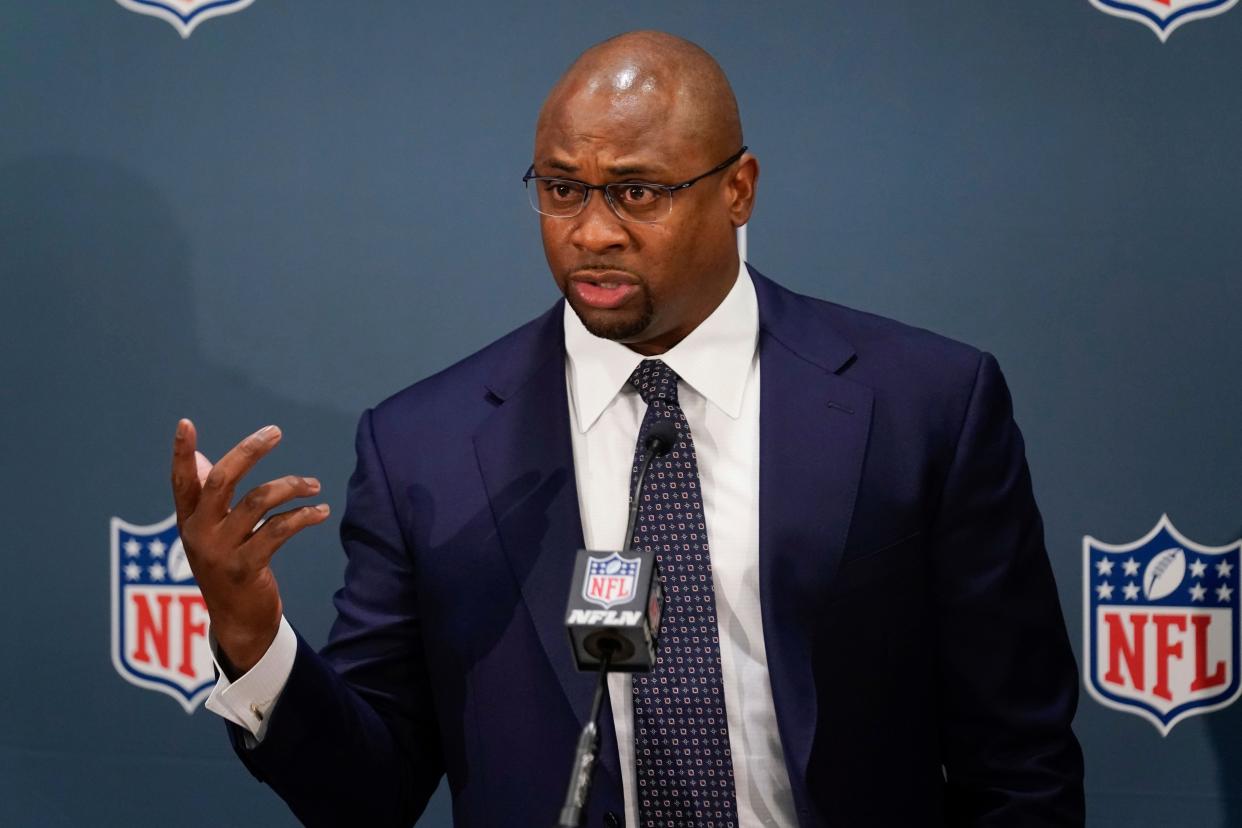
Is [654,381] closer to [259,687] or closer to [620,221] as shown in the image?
[620,221]

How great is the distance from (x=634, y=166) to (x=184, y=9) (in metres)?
1.22

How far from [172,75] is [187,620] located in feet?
3.15

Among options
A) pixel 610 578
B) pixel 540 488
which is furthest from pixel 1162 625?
pixel 610 578

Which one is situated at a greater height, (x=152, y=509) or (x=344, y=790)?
(x=152, y=509)

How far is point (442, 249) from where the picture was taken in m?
2.57

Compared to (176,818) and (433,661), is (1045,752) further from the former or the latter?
(176,818)

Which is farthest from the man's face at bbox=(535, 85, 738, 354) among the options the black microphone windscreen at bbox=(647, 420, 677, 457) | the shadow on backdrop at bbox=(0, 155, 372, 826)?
the shadow on backdrop at bbox=(0, 155, 372, 826)

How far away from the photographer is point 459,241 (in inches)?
101

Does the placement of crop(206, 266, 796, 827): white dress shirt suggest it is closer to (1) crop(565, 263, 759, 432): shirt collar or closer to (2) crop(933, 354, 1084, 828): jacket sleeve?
(1) crop(565, 263, 759, 432): shirt collar

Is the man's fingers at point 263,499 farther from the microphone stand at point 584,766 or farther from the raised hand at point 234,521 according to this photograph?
the microphone stand at point 584,766

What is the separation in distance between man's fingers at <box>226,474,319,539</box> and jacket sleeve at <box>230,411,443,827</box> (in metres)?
0.26

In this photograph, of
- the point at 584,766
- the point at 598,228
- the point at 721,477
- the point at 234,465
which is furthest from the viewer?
the point at 721,477

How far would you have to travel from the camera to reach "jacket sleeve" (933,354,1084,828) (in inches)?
73.3

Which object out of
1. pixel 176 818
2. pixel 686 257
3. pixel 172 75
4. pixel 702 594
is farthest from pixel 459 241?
pixel 176 818
